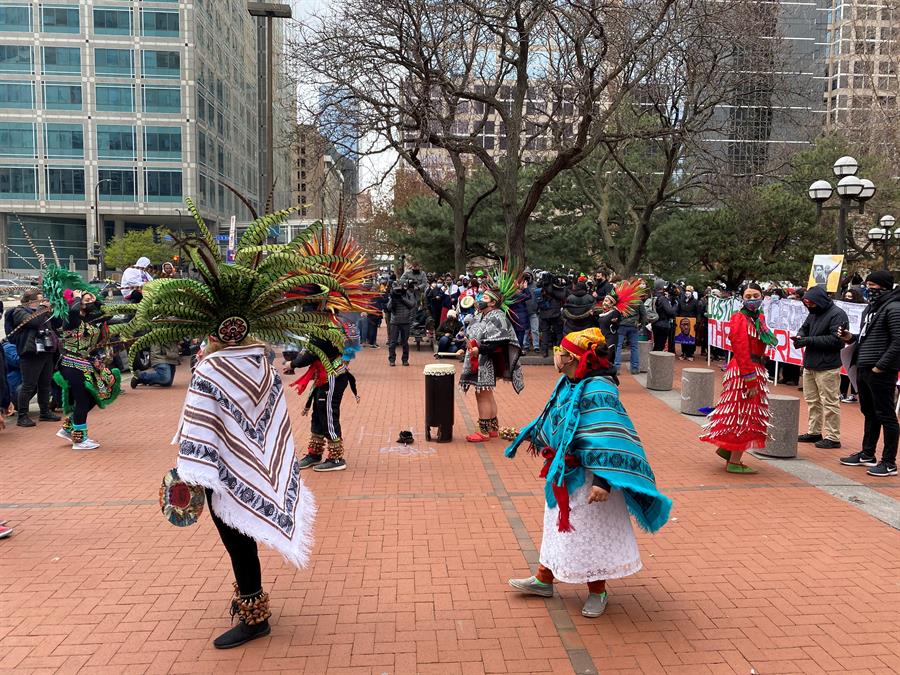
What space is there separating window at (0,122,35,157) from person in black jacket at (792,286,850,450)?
6244 cm

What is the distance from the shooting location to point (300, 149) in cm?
1945

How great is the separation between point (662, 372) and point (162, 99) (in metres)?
54.8

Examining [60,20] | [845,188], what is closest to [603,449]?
[845,188]

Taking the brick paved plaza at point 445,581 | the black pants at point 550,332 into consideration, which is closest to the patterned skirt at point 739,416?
the brick paved plaza at point 445,581

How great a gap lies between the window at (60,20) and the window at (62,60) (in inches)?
56.1

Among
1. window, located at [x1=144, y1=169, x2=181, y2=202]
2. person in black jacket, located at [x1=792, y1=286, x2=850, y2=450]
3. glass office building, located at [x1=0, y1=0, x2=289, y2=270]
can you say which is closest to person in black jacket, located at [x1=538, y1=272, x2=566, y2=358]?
person in black jacket, located at [x1=792, y1=286, x2=850, y2=450]

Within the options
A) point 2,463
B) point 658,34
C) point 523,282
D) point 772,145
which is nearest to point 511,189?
point 523,282

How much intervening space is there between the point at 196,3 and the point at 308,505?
6193cm

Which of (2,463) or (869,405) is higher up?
(869,405)

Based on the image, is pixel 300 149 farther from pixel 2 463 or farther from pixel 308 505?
pixel 308 505

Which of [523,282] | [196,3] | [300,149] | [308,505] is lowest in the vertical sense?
[308,505]

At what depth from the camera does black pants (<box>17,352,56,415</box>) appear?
1005cm

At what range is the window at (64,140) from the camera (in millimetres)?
56250

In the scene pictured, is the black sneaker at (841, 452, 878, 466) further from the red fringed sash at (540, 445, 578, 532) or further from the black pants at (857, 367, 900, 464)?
the red fringed sash at (540, 445, 578, 532)
